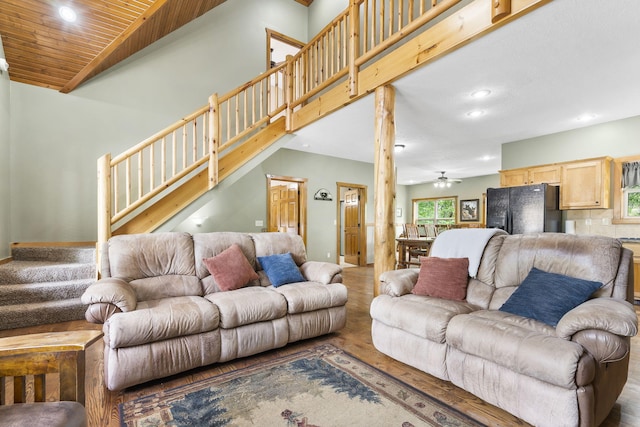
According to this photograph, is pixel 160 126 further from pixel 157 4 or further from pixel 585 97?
pixel 585 97

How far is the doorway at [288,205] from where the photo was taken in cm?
638

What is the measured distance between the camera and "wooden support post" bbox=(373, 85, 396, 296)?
3439 mm

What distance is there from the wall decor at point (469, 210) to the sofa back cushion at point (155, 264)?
934 cm

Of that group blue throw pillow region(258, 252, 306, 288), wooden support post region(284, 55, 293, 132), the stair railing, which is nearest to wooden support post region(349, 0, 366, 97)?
the stair railing

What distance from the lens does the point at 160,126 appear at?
4.99m

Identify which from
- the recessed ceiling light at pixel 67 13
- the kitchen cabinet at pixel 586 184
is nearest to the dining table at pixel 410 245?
the kitchen cabinet at pixel 586 184

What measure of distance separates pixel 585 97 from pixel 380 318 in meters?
Answer: 3.86

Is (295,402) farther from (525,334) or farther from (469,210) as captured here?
(469,210)

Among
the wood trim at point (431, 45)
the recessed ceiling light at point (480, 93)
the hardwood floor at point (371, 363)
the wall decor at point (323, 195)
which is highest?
the wood trim at point (431, 45)

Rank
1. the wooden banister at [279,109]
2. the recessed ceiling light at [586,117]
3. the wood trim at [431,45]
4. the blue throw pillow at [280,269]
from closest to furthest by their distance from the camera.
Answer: the wood trim at [431,45] → the blue throw pillow at [280,269] → the wooden banister at [279,109] → the recessed ceiling light at [586,117]

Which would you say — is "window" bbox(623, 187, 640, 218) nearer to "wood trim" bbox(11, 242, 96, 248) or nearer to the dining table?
the dining table

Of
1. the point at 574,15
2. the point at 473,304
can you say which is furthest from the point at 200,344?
the point at 574,15

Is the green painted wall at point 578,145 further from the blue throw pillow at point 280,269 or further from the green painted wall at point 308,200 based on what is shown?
the blue throw pillow at point 280,269

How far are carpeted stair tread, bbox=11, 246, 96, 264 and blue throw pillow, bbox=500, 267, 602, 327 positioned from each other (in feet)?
15.0
